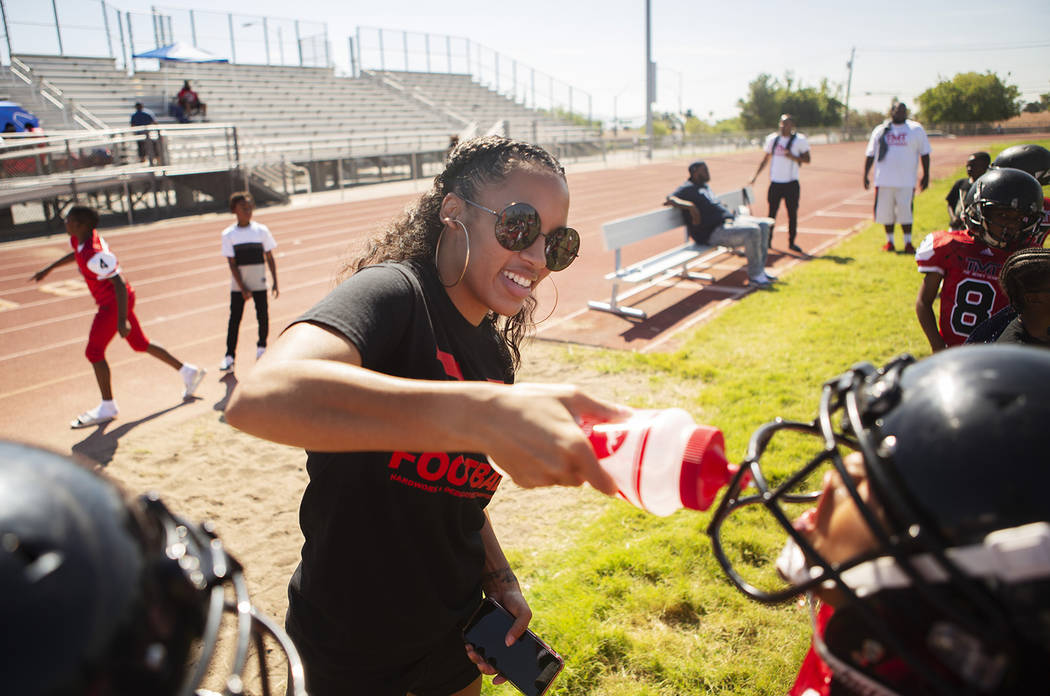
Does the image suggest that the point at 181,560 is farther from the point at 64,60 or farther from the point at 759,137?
the point at 759,137

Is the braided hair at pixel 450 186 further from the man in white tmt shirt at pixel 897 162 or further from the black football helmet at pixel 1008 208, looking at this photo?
the man in white tmt shirt at pixel 897 162

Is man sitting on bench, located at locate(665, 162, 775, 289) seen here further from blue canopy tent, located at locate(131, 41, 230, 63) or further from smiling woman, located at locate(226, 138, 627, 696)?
blue canopy tent, located at locate(131, 41, 230, 63)

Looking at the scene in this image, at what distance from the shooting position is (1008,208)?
3768mm

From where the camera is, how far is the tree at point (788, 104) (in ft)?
267

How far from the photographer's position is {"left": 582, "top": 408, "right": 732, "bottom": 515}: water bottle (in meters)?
1.23

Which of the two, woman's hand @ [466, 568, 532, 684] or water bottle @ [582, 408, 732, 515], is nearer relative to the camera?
water bottle @ [582, 408, 732, 515]

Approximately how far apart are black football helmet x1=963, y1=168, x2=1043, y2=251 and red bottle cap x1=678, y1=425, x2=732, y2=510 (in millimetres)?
3551

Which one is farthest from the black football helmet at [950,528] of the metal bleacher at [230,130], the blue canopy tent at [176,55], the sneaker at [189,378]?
the blue canopy tent at [176,55]

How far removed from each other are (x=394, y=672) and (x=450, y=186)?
1.51 m

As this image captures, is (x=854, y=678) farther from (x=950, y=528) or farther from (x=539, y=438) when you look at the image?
(x=539, y=438)

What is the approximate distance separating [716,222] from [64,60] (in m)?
28.4

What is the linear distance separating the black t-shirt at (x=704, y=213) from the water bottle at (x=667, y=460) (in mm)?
10888

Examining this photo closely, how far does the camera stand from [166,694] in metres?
0.75

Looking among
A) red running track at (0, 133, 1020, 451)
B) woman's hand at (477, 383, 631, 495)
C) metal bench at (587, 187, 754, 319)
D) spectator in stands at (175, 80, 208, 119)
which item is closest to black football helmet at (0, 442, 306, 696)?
woman's hand at (477, 383, 631, 495)
